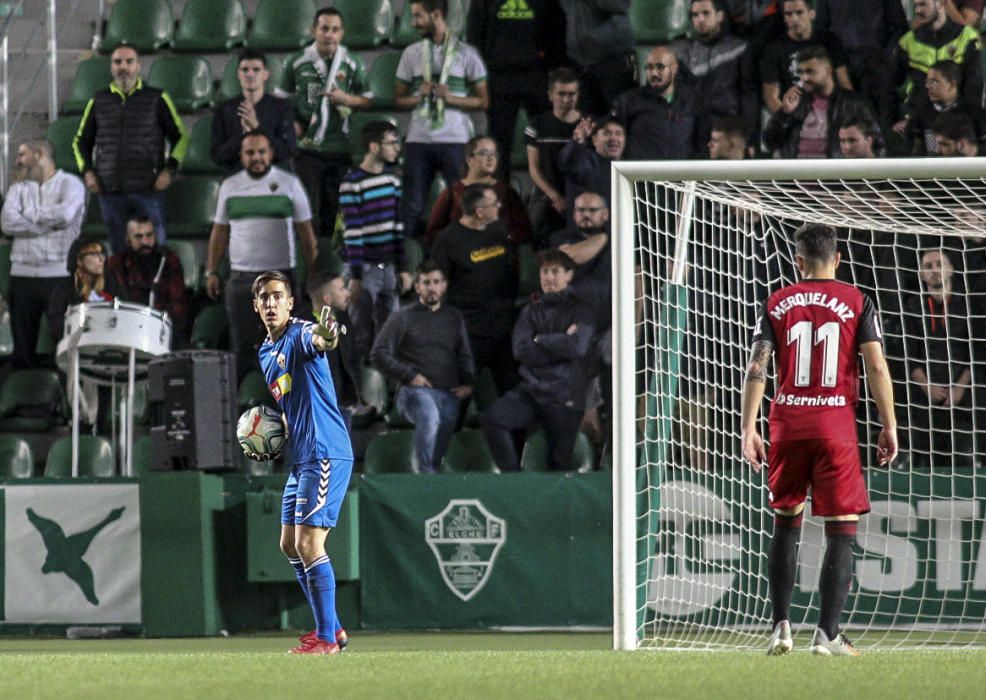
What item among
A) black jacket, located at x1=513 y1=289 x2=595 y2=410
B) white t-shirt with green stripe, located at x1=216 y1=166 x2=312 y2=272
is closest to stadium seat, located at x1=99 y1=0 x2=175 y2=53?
white t-shirt with green stripe, located at x1=216 y1=166 x2=312 y2=272

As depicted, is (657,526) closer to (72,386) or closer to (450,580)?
(450,580)

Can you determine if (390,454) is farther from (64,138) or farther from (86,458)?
(64,138)

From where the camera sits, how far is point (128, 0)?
15.2 meters

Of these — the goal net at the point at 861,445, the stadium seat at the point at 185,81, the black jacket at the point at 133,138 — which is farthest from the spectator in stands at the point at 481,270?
the stadium seat at the point at 185,81

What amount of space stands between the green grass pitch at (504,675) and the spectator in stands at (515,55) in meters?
6.13

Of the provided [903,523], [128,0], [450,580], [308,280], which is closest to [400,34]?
[128,0]

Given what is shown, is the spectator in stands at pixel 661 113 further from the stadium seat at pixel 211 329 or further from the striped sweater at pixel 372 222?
the stadium seat at pixel 211 329

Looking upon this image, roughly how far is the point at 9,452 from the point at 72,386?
104cm

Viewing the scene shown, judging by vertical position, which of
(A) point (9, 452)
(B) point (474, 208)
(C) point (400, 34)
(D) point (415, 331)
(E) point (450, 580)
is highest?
(C) point (400, 34)

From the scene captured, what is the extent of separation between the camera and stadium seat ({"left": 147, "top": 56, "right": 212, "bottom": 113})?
1454 centimetres

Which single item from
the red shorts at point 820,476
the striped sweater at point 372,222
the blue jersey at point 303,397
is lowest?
the red shorts at point 820,476

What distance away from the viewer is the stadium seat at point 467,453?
1161 centimetres

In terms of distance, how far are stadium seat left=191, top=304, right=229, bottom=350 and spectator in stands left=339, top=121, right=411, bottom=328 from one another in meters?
1.18

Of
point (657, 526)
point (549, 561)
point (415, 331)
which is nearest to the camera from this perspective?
point (657, 526)
